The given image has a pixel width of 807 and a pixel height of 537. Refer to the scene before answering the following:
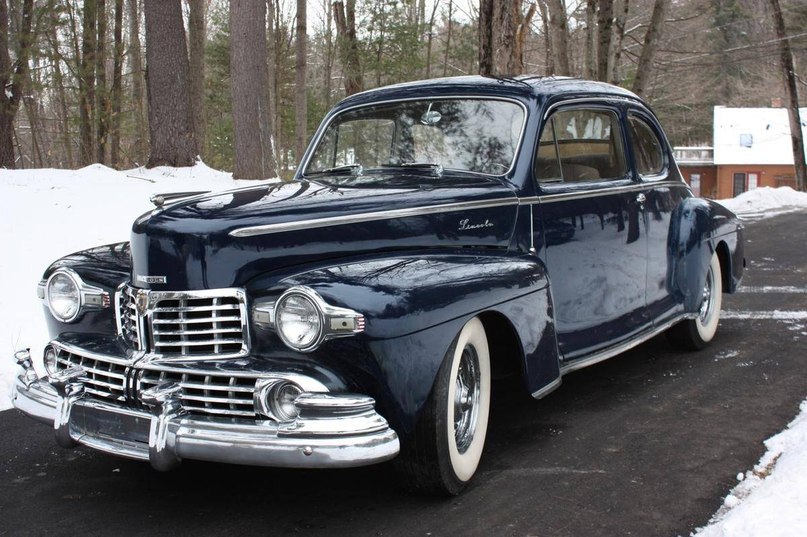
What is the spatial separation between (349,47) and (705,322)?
65.1 feet

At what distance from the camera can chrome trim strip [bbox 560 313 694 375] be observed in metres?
4.58

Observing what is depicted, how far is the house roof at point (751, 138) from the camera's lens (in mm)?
51906

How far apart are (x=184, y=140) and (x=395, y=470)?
10.6 m

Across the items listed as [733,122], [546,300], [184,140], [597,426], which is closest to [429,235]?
[546,300]

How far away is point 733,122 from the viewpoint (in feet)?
174

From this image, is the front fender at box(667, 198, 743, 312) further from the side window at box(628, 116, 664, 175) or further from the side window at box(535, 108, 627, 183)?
the side window at box(535, 108, 627, 183)

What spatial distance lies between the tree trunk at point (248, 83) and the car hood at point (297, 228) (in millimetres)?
9422

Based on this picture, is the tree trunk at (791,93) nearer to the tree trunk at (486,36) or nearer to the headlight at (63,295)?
the tree trunk at (486,36)

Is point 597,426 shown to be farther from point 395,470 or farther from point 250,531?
point 250,531

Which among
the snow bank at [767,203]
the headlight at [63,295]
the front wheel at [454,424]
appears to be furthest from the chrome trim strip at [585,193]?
the snow bank at [767,203]

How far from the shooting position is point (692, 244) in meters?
5.90

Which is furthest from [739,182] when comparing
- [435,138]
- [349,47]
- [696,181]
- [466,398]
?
[466,398]

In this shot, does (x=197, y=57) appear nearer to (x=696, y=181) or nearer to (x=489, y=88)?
(x=489, y=88)

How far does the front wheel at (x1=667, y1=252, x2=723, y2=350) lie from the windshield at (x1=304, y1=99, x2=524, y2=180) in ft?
7.70
